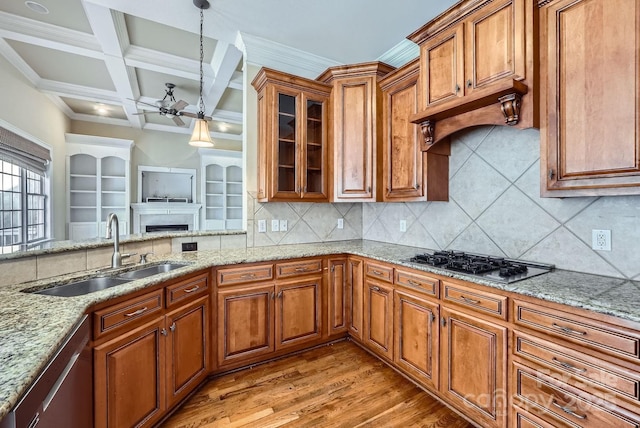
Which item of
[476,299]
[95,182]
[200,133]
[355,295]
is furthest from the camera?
[95,182]

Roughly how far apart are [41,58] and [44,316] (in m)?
4.18

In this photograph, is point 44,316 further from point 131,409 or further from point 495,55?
point 495,55

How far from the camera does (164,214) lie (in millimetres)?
6141

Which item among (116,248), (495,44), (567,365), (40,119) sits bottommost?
(567,365)

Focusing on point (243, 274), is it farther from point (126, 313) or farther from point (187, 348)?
point (126, 313)

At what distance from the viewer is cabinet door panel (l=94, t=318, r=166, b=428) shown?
1352mm

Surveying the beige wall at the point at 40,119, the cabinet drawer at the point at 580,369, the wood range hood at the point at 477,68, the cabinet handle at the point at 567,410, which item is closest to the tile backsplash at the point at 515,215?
the wood range hood at the point at 477,68

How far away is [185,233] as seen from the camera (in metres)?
2.56

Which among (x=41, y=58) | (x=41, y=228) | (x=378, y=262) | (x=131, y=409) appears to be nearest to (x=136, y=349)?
(x=131, y=409)

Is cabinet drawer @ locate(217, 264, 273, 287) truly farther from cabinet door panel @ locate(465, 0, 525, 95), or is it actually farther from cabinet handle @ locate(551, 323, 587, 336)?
cabinet door panel @ locate(465, 0, 525, 95)

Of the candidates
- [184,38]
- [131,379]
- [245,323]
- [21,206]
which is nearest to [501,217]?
[245,323]

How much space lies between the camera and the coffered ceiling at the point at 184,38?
95.7 inches

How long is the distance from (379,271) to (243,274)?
1.09 m

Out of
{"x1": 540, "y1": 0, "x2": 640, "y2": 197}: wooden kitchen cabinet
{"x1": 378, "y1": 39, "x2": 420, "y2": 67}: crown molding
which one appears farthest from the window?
{"x1": 540, "y1": 0, "x2": 640, "y2": 197}: wooden kitchen cabinet
